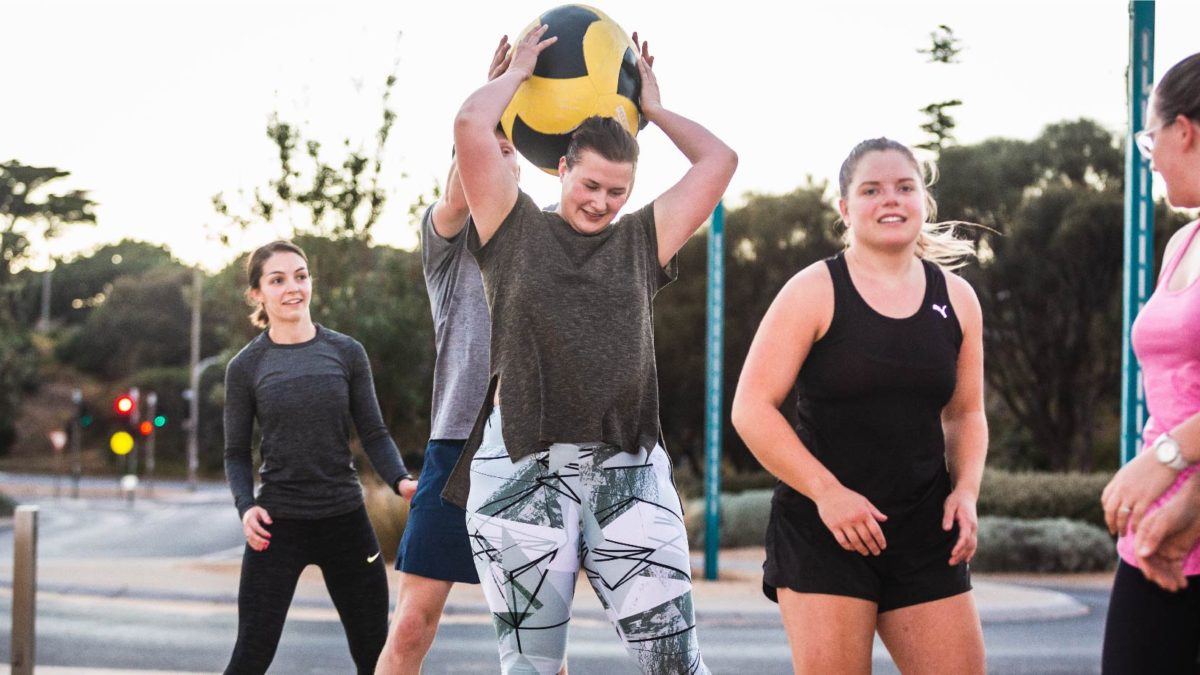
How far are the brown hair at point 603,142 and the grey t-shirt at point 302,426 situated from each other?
1803mm

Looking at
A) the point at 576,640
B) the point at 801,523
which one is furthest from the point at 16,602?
the point at 576,640

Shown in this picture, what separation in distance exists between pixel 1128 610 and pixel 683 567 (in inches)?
40.7

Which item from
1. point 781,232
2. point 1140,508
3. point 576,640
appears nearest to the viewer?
point 1140,508

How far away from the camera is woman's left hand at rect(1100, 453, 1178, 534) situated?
8.84 ft

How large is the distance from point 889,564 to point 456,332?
168 centimetres

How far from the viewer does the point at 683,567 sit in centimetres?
345

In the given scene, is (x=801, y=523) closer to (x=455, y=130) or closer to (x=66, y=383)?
(x=455, y=130)

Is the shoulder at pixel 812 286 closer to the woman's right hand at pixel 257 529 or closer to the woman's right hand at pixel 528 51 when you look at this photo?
the woman's right hand at pixel 528 51

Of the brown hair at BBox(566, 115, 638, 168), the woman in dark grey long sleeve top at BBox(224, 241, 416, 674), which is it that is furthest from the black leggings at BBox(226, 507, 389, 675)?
the brown hair at BBox(566, 115, 638, 168)

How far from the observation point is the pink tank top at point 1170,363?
280cm

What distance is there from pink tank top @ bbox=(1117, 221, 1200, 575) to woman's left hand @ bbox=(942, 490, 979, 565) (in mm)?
408

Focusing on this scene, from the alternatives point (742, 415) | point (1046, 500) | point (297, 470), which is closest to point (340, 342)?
point (297, 470)

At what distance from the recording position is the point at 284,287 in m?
5.00

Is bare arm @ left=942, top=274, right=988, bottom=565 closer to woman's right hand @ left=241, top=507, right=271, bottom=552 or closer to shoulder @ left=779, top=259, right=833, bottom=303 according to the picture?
shoulder @ left=779, top=259, right=833, bottom=303
